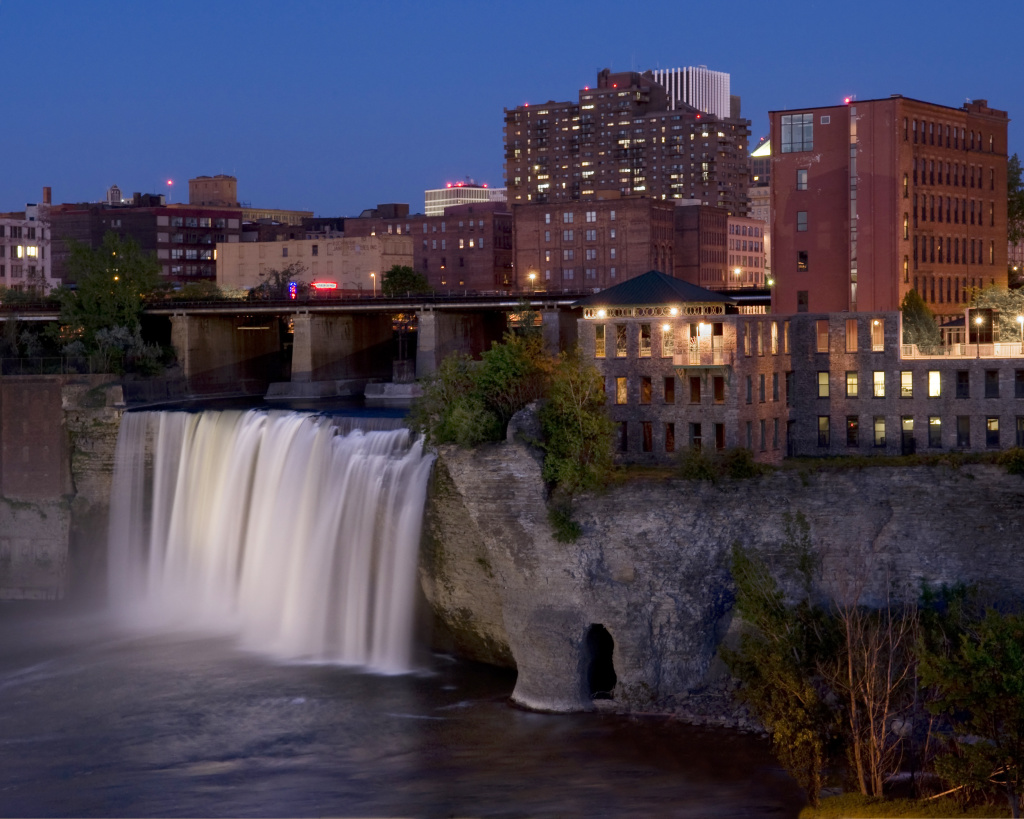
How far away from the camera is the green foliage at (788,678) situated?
41938mm

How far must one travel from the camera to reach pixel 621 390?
64.0 metres

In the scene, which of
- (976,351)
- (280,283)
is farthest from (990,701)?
(280,283)

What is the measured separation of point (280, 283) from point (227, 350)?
45869 millimetres

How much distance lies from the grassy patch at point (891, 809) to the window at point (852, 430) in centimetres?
2777

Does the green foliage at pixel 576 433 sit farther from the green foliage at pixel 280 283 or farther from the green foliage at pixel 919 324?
the green foliage at pixel 280 283

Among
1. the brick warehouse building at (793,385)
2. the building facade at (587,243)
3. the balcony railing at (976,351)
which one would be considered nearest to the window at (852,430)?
the brick warehouse building at (793,385)

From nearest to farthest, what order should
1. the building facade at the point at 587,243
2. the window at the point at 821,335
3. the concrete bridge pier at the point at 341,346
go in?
the window at the point at 821,335, the concrete bridge pier at the point at 341,346, the building facade at the point at 587,243

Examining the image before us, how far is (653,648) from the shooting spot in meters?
54.2

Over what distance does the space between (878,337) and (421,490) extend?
23156mm

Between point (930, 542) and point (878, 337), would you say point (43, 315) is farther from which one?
point (930, 542)

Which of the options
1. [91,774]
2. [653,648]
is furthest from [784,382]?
[91,774]

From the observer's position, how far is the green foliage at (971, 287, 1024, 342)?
73375mm

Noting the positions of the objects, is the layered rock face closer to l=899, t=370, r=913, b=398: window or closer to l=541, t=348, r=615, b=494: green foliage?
l=541, t=348, r=615, b=494: green foliage

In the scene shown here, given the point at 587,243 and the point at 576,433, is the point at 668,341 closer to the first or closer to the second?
the point at 576,433
